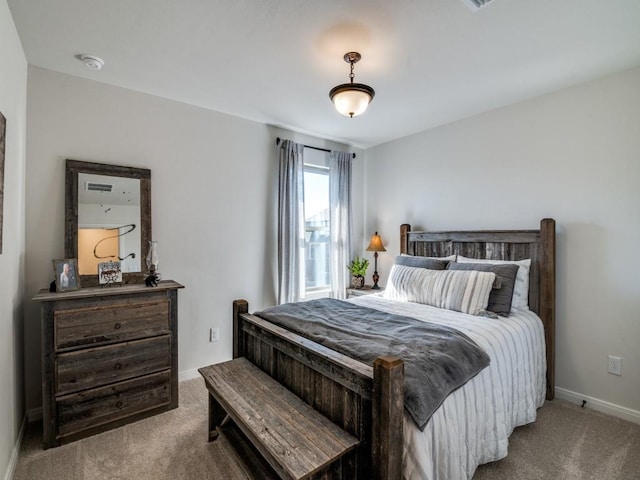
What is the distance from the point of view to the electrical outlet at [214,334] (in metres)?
→ 3.08

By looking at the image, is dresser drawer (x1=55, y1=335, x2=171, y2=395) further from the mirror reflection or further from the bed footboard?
the bed footboard

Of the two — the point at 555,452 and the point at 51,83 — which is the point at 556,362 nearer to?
the point at 555,452

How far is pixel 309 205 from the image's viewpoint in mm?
3896

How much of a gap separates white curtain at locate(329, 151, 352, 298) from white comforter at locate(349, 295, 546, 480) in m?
1.27

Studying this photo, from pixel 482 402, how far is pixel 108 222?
2.91m

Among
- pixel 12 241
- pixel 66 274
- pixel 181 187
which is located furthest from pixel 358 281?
pixel 12 241

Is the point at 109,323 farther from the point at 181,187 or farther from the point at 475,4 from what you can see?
the point at 475,4

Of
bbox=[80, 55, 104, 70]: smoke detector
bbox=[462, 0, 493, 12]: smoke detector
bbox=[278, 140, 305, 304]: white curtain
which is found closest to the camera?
bbox=[462, 0, 493, 12]: smoke detector

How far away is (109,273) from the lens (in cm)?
246

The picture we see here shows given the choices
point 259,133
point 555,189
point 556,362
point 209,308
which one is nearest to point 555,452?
point 556,362

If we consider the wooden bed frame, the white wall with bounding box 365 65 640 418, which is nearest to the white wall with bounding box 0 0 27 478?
the wooden bed frame

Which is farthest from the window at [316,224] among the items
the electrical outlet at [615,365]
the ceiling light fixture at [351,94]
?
the electrical outlet at [615,365]

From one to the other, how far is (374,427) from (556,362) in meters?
2.28

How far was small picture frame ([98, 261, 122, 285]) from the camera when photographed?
243 centimetres
